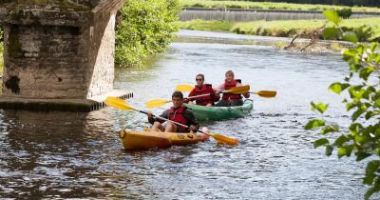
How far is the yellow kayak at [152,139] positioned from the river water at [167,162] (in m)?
0.15

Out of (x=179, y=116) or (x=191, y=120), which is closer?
(x=179, y=116)

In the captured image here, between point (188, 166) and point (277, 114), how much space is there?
715cm

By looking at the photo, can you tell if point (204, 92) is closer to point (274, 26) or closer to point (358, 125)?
point (358, 125)

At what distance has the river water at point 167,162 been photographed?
9.80 meters

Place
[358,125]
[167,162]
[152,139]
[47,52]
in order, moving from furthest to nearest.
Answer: [47,52] < [152,139] < [167,162] < [358,125]

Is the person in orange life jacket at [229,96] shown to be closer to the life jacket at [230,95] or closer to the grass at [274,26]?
the life jacket at [230,95]

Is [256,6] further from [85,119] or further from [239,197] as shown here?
[239,197]

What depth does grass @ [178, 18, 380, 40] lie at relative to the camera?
202 feet

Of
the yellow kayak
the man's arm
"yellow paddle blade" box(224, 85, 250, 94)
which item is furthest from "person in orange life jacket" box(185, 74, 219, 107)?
the yellow kayak

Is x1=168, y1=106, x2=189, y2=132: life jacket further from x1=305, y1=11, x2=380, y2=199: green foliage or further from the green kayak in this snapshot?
x1=305, y1=11, x2=380, y2=199: green foliage

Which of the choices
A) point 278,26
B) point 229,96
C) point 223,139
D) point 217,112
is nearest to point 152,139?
point 223,139

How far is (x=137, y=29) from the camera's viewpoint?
30719mm

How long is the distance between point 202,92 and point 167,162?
5.67 metres

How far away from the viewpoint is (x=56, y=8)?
54.6 feet
